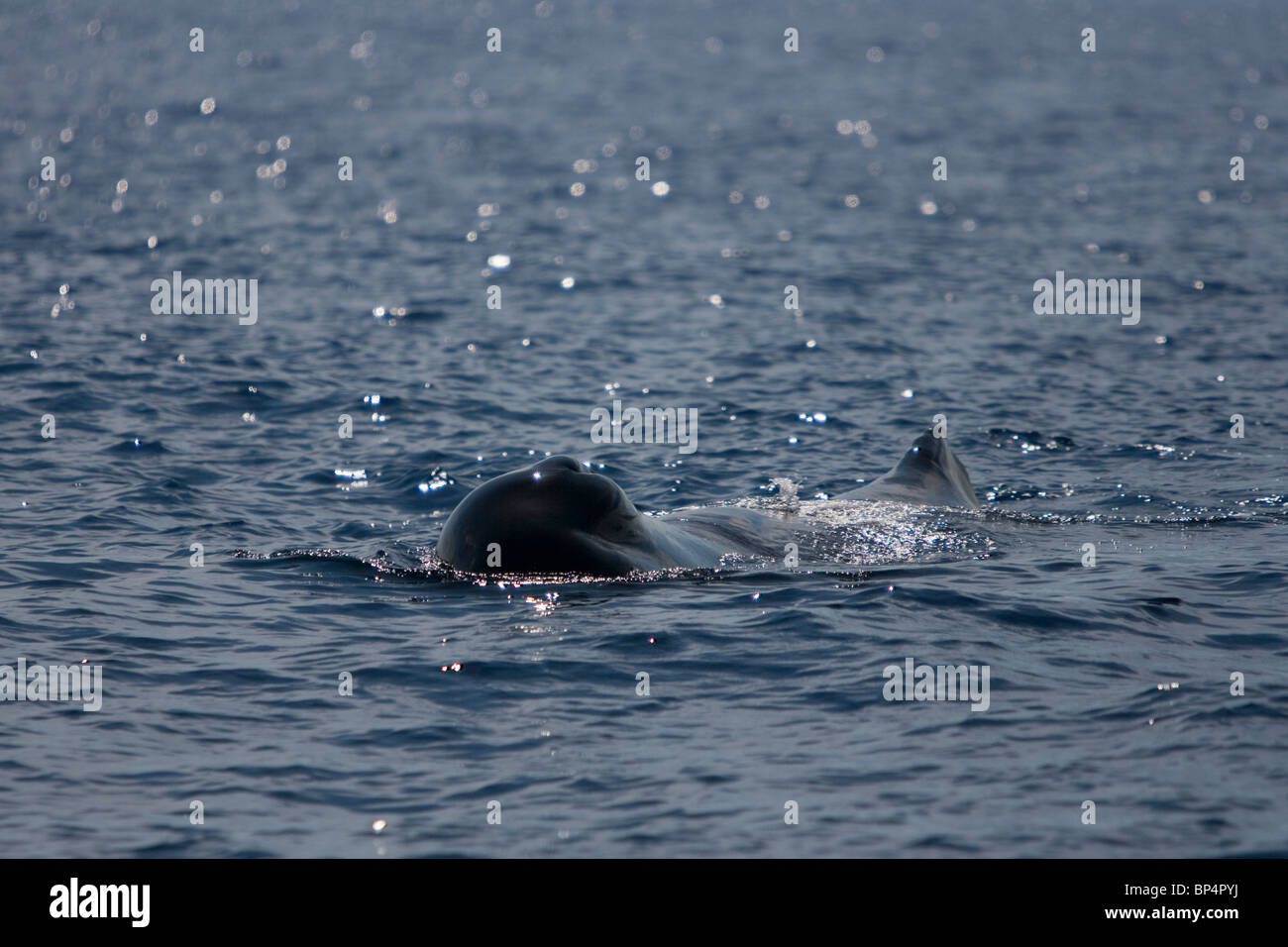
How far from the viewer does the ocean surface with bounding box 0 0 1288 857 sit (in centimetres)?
905

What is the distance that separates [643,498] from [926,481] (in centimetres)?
298

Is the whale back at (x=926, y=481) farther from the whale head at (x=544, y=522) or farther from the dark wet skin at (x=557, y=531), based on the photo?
the whale head at (x=544, y=522)

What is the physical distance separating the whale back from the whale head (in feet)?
13.0

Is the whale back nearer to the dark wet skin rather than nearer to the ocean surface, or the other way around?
the ocean surface

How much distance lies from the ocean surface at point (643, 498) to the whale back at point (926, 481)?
41 centimetres

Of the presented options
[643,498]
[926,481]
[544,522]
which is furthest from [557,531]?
[926,481]

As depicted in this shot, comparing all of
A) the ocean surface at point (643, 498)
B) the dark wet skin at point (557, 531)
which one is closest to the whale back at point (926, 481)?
the ocean surface at point (643, 498)

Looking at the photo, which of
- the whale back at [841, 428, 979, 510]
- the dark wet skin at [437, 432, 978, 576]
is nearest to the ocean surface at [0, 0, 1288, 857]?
the dark wet skin at [437, 432, 978, 576]

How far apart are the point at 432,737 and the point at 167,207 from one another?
30070mm

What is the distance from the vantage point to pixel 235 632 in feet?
39.2

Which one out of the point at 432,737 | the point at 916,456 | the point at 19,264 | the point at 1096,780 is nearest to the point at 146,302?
the point at 19,264

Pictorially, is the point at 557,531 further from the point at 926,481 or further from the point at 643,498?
the point at 926,481

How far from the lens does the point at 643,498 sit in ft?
56.3
